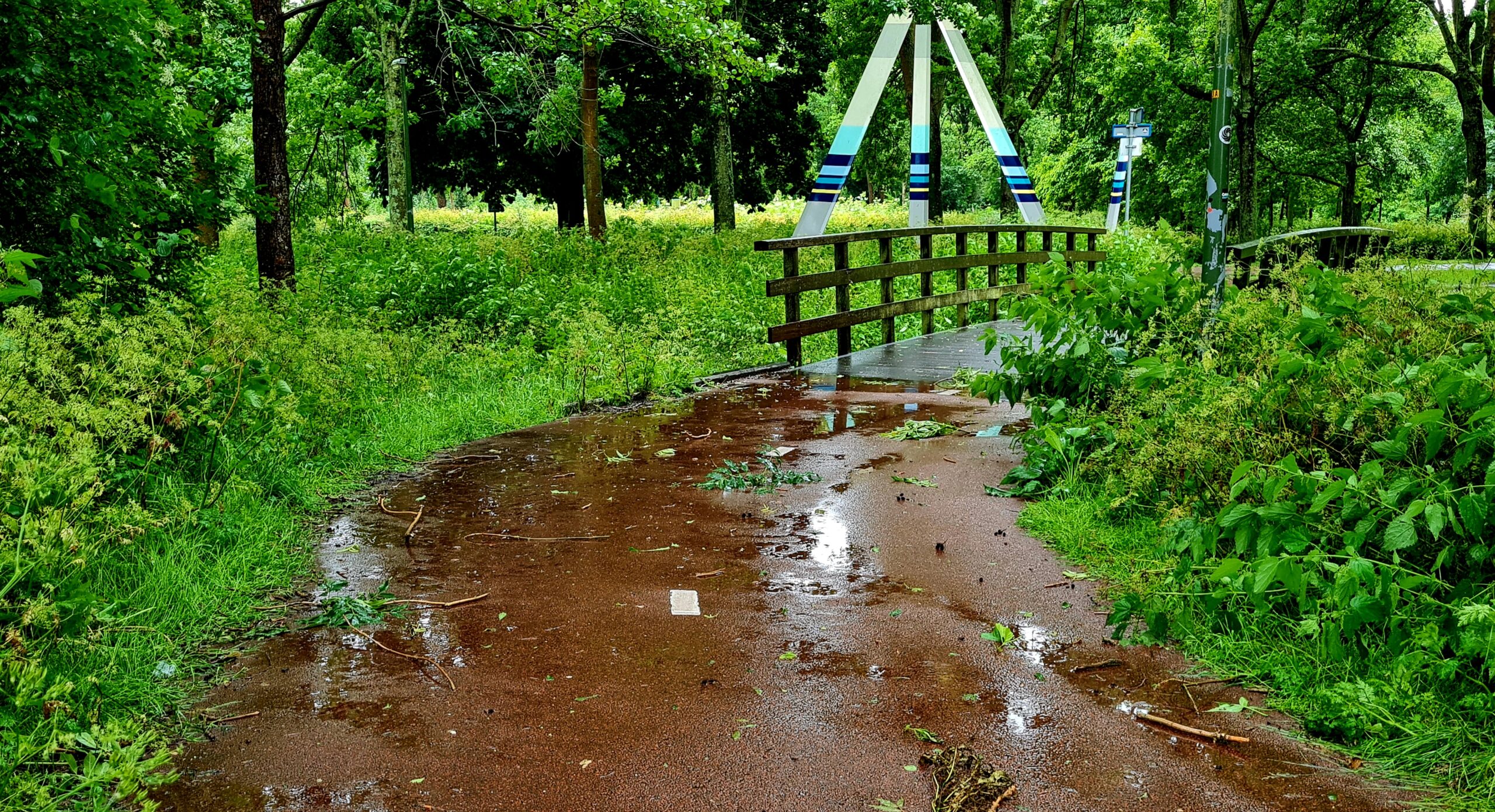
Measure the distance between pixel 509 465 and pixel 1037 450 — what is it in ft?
11.1

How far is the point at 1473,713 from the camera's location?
327cm

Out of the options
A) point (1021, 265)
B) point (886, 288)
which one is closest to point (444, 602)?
point (886, 288)

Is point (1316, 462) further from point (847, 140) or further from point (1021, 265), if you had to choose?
point (847, 140)

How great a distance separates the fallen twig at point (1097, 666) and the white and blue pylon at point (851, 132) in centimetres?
1264

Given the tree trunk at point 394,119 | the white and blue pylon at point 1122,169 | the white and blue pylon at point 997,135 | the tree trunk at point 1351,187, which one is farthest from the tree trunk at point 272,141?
the tree trunk at point 1351,187

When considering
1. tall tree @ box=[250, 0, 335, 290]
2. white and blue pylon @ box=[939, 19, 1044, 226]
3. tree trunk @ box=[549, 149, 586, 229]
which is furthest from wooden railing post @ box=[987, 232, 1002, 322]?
tree trunk @ box=[549, 149, 586, 229]

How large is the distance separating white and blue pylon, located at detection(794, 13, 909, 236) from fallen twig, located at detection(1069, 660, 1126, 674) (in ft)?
41.5

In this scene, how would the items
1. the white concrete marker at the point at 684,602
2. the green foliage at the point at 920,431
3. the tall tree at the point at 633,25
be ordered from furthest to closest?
the tall tree at the point at 633,25 < the green foliage at the point at 920,431 < the white concrete marker at the point at 684,602

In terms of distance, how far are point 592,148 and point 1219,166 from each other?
41.2 ft

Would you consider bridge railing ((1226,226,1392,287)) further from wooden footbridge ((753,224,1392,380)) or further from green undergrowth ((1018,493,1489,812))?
green undergrowth ((1018,493,1489,812))

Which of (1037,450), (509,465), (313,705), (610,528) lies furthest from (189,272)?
(1037,450)

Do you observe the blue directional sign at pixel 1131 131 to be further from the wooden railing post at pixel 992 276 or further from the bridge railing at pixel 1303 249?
the bridge railing at pixel 1303 249

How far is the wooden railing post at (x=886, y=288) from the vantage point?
41.3 ft

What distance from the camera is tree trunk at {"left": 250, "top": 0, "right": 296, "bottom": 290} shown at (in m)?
9.32
